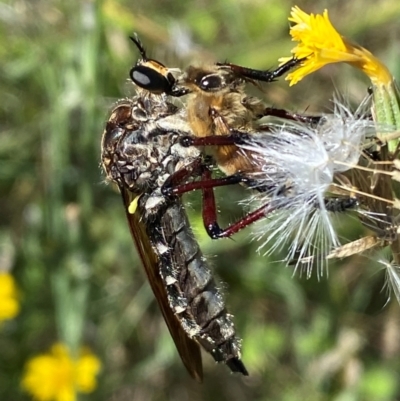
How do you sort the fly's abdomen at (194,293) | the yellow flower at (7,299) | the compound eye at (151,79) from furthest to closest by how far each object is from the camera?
the yellow flower at (7,299) < the fly's abdomen at (194,293) < the compound eye at (151,79)

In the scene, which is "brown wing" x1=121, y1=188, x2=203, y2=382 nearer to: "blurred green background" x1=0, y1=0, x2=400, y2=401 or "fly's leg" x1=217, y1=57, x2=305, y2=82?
"fly's leg" x1=217, y1=57, x2=305, y2=82

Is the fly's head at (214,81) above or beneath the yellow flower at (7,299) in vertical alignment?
above

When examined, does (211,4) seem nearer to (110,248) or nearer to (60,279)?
(110,248)

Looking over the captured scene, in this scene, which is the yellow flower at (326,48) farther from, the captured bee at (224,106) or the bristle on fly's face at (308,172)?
the captured bee at (224,106)

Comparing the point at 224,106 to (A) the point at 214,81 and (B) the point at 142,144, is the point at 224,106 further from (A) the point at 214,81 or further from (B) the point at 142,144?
(B) the point at 142,144

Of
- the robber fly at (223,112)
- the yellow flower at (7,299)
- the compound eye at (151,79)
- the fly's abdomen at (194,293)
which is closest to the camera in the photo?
the robber fly at (223,112)

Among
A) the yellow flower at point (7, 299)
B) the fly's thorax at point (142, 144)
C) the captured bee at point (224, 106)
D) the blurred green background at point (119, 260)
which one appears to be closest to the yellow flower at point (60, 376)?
the blurred green background at point (119, 260)

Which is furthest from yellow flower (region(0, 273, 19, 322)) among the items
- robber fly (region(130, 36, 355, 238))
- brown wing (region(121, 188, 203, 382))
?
robber fly (region(130, 36, 355, 238))
